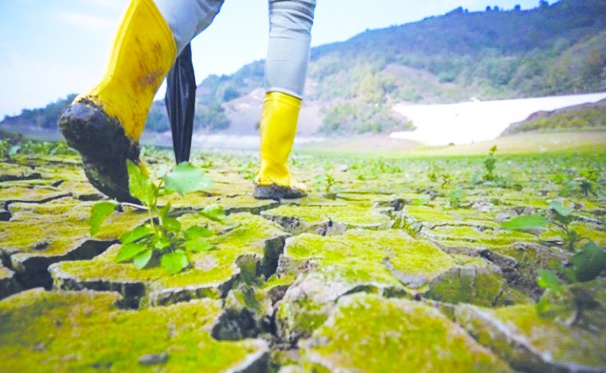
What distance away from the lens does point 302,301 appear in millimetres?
715

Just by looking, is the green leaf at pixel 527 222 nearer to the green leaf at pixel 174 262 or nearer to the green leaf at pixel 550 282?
the green leaf at pixel 550 282

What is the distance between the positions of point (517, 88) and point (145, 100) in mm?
18650

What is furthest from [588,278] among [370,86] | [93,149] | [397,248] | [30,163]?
[370,86]

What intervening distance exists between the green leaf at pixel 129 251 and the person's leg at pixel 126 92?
1.30 feet

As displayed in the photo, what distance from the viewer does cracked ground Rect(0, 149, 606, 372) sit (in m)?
0.53

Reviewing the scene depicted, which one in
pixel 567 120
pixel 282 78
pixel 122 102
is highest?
pixel 567 120

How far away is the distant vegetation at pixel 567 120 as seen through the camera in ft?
22.8

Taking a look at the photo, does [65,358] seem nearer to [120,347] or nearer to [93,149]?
[120,347]

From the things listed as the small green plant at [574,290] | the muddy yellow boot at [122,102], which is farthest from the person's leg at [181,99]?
the small green plant at [574,290]

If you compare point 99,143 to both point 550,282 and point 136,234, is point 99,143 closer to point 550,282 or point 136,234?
point 136,234

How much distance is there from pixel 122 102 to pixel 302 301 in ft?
2.63

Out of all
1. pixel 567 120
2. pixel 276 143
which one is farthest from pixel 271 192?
pixel 567 120

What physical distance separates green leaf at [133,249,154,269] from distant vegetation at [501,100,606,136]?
24.3 feet

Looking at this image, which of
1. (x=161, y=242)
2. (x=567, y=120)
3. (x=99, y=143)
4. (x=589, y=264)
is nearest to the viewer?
(x=589, y=264)
